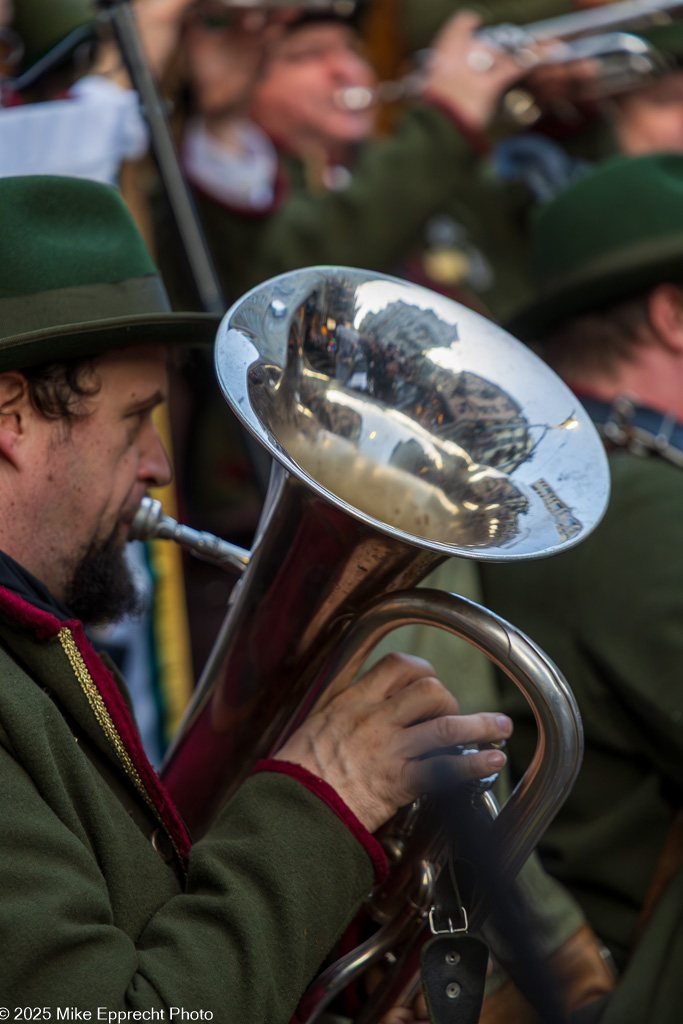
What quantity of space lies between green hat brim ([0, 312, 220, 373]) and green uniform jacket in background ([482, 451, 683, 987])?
98 cm

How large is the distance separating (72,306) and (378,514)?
575mm

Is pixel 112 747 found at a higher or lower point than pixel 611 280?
higher

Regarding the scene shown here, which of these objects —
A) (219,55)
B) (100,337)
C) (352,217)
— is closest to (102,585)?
(100,337)

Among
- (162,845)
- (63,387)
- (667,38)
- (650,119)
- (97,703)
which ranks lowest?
(650,119)

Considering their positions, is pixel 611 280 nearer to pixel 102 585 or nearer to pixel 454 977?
pixel 102 585

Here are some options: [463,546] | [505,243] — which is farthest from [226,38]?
[463,546]

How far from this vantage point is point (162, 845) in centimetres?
158

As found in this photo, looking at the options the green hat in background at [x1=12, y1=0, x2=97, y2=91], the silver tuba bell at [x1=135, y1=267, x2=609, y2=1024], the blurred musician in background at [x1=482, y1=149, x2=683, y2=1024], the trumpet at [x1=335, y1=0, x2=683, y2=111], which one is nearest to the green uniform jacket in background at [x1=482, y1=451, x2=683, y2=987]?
the blurred musician in background at [x1=482, y1=149, x2=683, y2=1024]

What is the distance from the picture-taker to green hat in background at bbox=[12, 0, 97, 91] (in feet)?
8.60

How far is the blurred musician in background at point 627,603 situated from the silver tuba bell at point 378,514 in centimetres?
52

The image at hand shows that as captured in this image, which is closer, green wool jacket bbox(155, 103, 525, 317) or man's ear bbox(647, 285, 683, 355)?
man's ear bbox(647, 285, 683, 355)

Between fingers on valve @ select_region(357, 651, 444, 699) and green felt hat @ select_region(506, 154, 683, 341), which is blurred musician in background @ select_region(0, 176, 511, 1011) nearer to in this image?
fingers on valve @ select_region(357, 651, 444, 699)

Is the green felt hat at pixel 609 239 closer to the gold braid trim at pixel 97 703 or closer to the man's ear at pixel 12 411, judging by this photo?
the man's ear at pixel 12 411

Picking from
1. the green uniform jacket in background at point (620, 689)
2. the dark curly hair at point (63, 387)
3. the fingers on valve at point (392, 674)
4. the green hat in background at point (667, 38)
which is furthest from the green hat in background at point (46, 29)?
the green hat in background at point (667, 38)
